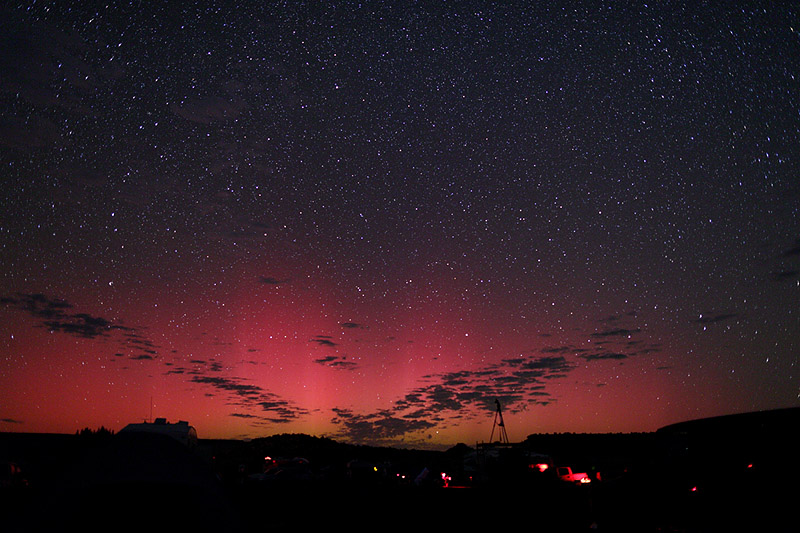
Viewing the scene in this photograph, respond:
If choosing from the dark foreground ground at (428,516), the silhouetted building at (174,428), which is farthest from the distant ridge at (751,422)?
the silhouetted building at (174,428)

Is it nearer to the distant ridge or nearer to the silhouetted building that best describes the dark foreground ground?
the distant ridge

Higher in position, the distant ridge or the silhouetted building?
the distant ridge

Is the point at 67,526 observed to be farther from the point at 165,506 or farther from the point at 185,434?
the point at 185,434

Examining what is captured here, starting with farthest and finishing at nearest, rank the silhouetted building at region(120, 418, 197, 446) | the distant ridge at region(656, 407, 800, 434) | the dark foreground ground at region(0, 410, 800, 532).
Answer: the silhouetted building at region(120, 418, 197, 446)
the distant ridge at region(656, 407, 800, 434)
the dark foreground ground at region(0, 410, 800, 532)

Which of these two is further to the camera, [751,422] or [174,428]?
[174,428]

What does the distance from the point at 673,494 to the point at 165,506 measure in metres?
8.62

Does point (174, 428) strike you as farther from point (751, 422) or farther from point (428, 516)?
point (751, 422)

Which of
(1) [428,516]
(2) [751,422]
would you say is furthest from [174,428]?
(2) [751,422]

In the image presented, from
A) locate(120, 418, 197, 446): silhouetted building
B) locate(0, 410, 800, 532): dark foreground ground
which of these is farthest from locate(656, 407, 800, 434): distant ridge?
locate(120, 418, 197, 446): silhouetted building

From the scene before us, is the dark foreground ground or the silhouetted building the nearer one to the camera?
the dark foreground ground

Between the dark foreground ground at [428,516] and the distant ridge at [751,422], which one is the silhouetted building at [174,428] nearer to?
the dark foreground ground at [428,516]

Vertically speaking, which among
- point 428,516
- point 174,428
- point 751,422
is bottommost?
point 428,516

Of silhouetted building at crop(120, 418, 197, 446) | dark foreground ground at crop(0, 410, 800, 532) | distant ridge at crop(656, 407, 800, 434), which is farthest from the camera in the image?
silhouetted building at crop(120, 418, 197, 446)

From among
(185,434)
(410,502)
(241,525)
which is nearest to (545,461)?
(410,502)
